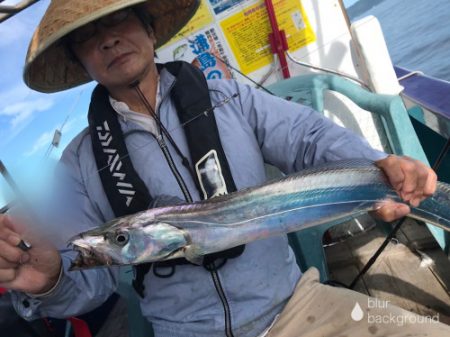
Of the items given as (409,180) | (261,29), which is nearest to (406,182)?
(409,180)

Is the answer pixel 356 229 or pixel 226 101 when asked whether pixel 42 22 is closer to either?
pixel 226 101

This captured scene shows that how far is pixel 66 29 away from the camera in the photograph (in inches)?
77.5

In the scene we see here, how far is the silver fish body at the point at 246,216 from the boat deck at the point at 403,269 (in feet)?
4.16

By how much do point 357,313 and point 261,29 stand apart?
3227 millimetres

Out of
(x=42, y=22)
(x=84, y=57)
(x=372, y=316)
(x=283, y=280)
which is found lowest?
(x=372, y=316)

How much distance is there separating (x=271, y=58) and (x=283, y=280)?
2.84 meters

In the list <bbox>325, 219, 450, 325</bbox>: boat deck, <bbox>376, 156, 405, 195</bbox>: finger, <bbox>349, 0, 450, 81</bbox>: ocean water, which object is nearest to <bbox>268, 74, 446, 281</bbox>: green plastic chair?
<bbox>325, 219, 450, 325</bbox>: boat deck

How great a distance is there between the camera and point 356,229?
12.9 feet

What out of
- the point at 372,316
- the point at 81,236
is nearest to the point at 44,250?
the point at 81,236

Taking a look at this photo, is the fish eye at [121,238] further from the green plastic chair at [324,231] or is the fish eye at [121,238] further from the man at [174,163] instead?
the green plastic chair at [324,231]

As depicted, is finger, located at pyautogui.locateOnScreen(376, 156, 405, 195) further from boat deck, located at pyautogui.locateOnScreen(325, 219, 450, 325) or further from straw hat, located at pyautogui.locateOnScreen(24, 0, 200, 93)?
straw hat, located at pyautogui.locateOnScreen(24, 0, 200, 93)

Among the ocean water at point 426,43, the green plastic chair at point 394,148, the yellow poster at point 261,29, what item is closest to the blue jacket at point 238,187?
the green plastic chair at point 394,148

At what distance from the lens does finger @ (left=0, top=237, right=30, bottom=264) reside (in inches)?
55.3

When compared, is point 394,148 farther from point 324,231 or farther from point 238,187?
point 238,187
